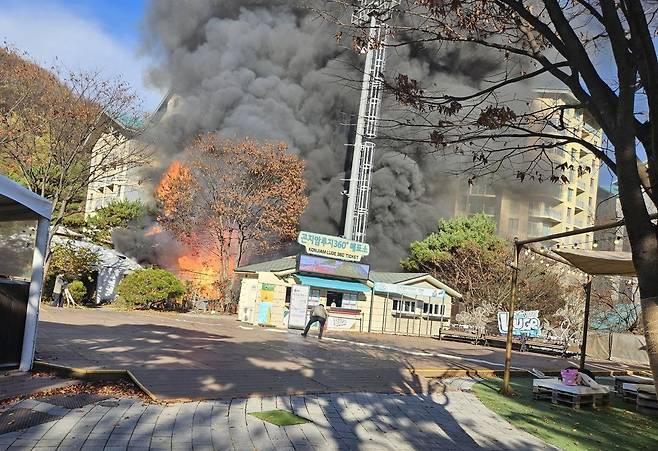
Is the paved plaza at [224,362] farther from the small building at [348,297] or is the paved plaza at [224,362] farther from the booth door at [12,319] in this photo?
the small building at [348,297]

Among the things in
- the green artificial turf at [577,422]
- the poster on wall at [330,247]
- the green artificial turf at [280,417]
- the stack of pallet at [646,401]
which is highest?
the poster on wall at [330,247]

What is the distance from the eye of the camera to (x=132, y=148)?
25109 millimetres

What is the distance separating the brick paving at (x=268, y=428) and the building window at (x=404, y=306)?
17.6m

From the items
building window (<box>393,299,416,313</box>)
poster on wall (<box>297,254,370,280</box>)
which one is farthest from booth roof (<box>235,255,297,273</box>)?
building window (<box>393,299,416,313</box>)

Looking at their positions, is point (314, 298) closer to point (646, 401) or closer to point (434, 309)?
point (434, 309)

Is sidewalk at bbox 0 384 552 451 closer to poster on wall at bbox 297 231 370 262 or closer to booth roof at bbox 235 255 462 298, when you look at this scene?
poster on wall at bbox 297 231 370 262

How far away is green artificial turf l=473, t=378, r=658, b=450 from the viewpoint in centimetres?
663

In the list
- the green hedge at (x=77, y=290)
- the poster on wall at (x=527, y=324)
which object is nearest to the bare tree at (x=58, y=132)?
the green hedge at (x=77, y=290)

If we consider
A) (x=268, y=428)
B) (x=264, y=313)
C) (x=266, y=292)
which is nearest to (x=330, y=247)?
(x=266, y=292)

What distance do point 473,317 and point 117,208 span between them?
65.5ft

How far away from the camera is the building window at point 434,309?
25984mm

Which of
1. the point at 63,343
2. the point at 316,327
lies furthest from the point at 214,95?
the point at 63,343

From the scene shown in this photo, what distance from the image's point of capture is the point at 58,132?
894 inches

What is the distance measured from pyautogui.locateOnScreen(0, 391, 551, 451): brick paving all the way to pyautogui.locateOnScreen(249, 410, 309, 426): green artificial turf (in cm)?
10
